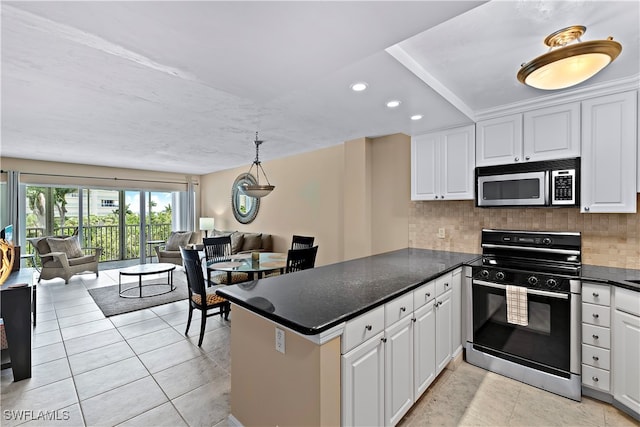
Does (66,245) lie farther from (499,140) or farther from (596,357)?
(596,357)

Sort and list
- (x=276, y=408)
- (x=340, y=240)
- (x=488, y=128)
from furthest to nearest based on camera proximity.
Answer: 1. (x=340, y=240)
2. (x=488, y=128)
3. (x=276, y=408)

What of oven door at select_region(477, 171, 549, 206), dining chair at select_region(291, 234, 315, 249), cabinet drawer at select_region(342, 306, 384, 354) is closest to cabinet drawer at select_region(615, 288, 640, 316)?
oven door at select_region(477, 171, 549, 206)

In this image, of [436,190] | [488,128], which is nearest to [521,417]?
[436,190]

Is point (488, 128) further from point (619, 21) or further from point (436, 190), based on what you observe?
point (619, 21)

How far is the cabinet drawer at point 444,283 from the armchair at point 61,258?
632 cm

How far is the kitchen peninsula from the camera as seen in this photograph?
1326 millimetres

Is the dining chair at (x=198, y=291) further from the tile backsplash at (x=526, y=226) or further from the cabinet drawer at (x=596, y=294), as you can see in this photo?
the cabinet drawer at (x=596, y=294)

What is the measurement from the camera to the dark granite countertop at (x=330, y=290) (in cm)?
139

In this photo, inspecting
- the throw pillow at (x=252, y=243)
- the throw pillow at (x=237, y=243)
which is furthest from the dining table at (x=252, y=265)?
the throw pillow at (x=237, y=243)

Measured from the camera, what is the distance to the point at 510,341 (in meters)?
2.42

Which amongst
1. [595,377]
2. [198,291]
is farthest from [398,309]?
[198,291]

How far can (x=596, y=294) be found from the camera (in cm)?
210

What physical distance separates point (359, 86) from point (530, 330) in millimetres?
2362

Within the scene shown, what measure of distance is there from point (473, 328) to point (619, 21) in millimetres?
2361
